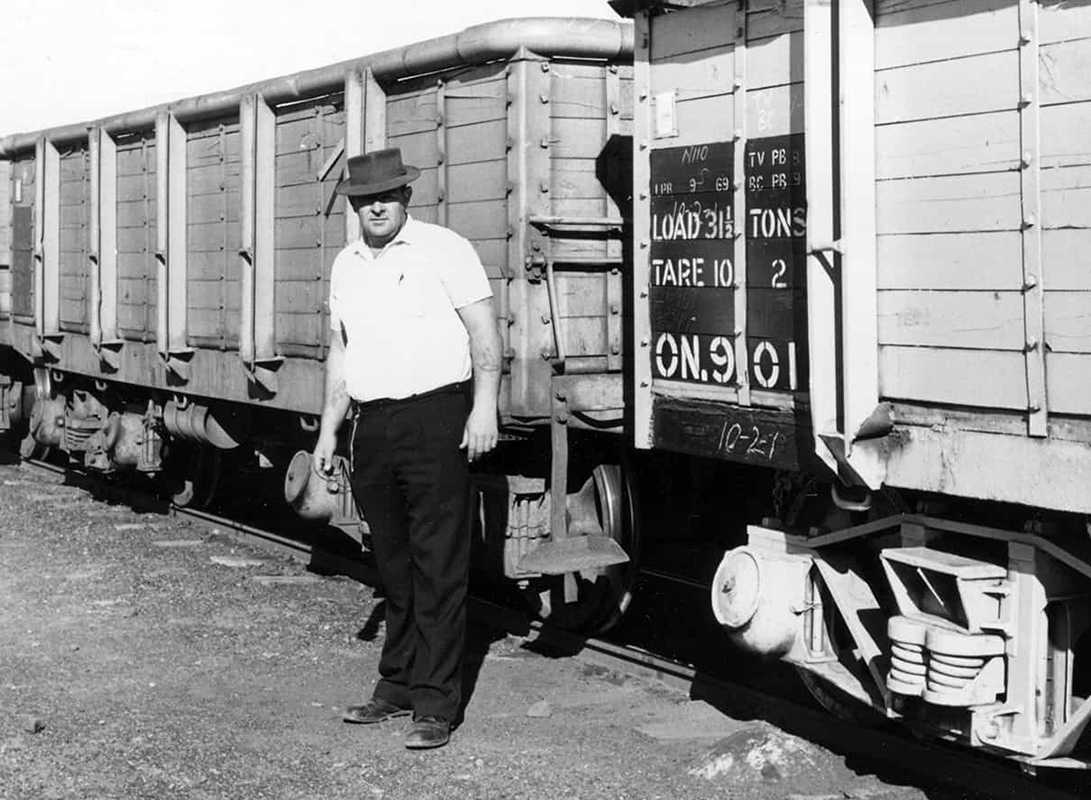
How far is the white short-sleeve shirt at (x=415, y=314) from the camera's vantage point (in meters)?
5.96

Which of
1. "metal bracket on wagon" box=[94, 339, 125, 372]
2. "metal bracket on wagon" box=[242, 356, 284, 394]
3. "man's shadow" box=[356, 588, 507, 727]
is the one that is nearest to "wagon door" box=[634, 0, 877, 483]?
"man's shadow" box=[356, 588, 507, 727]

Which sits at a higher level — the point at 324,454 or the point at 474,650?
the point at 324,454

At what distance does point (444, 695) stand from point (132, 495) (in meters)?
7.26

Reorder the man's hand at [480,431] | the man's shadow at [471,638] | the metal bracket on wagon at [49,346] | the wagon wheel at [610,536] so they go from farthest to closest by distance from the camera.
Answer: the metal bracket on wagon at [49,346] → the wagon wheel at [610,536] → the man's shadow at [471,638] → the man's hand at [480,431]

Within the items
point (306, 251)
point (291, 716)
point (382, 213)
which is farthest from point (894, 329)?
point (306, 251)

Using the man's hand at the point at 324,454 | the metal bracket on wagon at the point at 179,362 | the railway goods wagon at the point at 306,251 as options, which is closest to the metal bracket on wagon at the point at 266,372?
the railway goods wagon at the point at 306,251

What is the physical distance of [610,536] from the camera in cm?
761

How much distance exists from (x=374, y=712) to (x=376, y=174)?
2.11 metres

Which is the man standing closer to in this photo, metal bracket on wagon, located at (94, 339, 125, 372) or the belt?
the belt

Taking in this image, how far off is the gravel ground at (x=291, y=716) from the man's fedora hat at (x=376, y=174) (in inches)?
83.0

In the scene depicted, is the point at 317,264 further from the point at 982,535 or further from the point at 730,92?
the point at 982,535

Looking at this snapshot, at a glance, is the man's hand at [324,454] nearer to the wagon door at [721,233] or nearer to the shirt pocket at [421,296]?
the shirt pocket at [421,296]

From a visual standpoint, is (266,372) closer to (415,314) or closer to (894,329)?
(415,314)

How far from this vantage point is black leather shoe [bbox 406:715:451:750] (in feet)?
19.5
